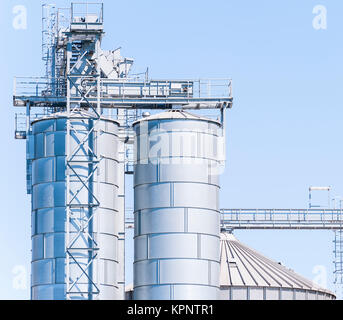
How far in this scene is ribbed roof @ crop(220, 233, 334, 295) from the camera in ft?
191

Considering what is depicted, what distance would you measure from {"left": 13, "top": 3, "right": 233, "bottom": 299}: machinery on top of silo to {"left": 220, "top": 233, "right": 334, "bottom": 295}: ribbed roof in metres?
4.84

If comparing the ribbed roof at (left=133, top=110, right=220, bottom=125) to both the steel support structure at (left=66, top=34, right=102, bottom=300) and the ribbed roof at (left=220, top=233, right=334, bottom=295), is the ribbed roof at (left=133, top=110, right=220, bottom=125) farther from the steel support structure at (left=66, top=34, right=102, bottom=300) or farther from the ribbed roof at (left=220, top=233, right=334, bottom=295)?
the ribbed roof at (left=220, top=233, right=334, bottom=295)

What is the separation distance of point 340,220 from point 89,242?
27721mm

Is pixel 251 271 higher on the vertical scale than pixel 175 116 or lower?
lower

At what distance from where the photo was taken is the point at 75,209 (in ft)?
176

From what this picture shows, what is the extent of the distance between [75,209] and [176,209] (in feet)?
16.4

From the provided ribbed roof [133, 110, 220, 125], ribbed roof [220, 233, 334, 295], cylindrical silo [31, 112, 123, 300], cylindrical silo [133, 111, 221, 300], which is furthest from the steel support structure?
ribbed roof [220, 233, 334, 295]

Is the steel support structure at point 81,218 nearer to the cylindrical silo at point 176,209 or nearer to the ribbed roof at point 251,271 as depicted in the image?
the cylindrical silo at point 176,209

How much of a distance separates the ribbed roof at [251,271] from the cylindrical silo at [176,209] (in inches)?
190

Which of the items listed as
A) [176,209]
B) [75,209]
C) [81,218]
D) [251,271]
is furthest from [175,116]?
[251,271]

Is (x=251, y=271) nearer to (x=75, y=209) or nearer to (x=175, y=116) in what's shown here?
(x=175, y=116)

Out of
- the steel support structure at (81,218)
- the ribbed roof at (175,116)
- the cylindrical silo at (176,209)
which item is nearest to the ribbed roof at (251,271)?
the cylindrical silo at (176,209)

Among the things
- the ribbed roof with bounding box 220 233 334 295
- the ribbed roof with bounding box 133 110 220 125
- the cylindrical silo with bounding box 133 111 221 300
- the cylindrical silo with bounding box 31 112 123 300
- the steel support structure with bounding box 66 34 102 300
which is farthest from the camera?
the ribbed roof with bounding box 220 233 334 295
